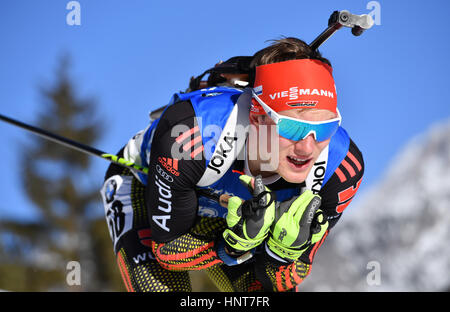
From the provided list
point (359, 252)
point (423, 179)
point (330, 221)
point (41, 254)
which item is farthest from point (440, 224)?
point (330, 221)

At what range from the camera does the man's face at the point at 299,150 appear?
280cm

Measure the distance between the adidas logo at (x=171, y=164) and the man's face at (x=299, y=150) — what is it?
0.59m

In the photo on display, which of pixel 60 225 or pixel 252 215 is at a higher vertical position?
pixel 252 215

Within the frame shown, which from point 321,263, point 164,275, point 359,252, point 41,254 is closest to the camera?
point 164,275

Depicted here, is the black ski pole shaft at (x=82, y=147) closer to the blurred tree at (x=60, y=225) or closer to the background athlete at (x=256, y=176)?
the background athlete at (x=256, y=176)

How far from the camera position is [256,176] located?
3031mm

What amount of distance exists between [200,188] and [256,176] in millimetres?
436

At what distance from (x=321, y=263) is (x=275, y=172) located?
66945 millimetres

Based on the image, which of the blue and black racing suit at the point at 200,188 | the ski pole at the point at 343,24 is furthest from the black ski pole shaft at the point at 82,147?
the ski pole at the point at 343,24

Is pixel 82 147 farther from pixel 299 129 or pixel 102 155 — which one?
pixel 299 129

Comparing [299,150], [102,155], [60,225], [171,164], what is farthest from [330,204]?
[60,225]

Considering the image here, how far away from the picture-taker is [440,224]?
224 ft

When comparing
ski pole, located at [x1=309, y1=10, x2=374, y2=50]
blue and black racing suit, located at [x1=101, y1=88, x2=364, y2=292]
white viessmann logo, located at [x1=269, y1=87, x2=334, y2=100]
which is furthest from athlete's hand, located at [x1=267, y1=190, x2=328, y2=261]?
ski pole, located at [x1=309, y1=10, x2=374, y2=50]
